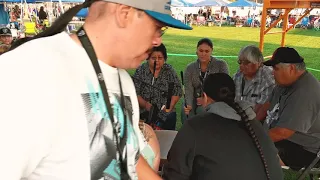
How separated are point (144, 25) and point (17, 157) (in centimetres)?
48

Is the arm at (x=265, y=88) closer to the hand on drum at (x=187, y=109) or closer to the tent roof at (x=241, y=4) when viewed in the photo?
the hand on drum at (x=187, y=109)

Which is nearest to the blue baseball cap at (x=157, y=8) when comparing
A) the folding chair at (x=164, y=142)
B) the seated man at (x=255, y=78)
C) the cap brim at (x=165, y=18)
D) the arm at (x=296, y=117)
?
the cap brim at (x=165, y=18)

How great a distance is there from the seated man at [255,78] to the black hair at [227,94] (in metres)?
1.54

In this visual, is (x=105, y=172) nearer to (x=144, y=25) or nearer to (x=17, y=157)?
(x=17, y=157)

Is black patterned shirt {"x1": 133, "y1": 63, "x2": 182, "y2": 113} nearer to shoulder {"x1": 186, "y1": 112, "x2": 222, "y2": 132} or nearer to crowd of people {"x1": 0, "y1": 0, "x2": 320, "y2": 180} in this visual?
shoulder {"x1": 186, "y1": 112, "x2": 222, "y2": 132}

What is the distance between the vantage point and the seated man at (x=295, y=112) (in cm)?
274

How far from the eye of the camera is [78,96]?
817 millimetres

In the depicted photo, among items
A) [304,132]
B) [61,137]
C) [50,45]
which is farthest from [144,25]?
[304,132]

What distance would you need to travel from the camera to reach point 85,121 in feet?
2.68

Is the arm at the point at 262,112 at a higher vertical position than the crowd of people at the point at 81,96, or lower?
lower

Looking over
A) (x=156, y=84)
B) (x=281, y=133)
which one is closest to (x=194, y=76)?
(x=156, y=84)

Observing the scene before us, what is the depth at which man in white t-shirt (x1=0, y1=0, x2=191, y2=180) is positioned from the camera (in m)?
0.73

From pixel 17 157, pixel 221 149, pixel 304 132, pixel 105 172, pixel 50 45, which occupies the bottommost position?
pixel 304 132

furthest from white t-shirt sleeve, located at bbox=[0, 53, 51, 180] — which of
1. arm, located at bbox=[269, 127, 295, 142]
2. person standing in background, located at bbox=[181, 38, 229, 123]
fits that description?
person standing in background, located at bbox=[181, 38, 229, 123]
